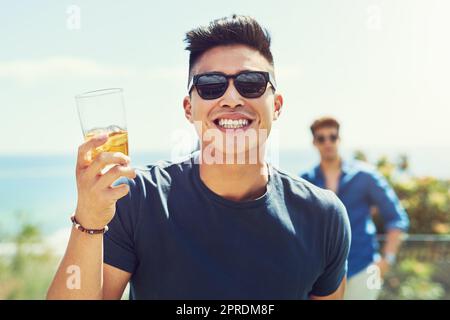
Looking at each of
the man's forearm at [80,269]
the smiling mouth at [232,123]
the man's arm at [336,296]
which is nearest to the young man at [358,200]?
the man's arm at [336,296]

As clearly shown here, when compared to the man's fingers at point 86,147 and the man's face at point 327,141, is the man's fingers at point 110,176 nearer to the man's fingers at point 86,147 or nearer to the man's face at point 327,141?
the man's fingers at point 86,147

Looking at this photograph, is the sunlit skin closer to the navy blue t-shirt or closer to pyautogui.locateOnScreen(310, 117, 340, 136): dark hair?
the navy blue t-shirt

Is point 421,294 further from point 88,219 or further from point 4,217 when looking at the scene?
point 88,219

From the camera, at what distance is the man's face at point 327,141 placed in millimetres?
4355

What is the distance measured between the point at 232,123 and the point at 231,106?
0.25 feet

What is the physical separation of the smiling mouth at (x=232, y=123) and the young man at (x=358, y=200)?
227 centimetres

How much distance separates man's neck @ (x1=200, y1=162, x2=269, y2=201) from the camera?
202 cm

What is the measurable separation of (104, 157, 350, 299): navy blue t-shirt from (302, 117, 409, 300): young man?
1.99m

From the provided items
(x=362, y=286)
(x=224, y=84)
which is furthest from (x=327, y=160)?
(x=224, y=84)

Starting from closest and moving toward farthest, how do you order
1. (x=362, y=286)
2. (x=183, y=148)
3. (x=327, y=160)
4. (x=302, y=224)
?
(x=302, y=224) < (x=183, y=148) < (x=362, y=286) < (x=327, y=160)

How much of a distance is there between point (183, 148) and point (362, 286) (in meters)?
2.14

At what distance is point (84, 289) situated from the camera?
1678mm

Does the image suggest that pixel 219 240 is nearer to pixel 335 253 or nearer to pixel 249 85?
pixel 335 253

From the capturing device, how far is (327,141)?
4.40m
